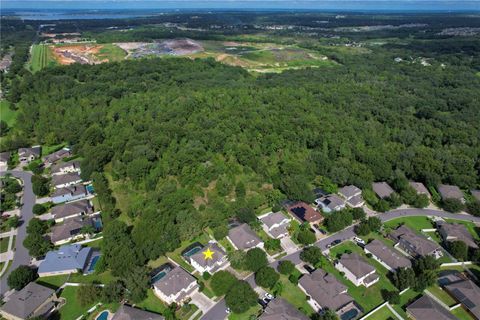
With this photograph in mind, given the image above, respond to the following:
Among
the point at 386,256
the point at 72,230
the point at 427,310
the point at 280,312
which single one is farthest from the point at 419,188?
the point at 72,230

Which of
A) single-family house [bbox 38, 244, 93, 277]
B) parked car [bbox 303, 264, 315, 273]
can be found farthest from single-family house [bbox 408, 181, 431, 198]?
single-family house [bbox 38, 244, 93, 277]

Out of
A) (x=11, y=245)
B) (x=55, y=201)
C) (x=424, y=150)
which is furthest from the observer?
(x=424, y=150)

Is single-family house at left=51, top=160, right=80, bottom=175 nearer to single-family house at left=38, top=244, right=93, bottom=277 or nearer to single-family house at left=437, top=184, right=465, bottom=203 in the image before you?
A: single-family house at left=38, top=244, right=93, bottom=277

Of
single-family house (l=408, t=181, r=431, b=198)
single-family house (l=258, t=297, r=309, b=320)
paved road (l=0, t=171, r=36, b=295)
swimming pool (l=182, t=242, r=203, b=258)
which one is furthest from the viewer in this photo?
single-family house (l=408, t=181, r=431, b=198)

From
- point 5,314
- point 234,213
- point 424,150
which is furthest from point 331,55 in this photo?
point 5,314

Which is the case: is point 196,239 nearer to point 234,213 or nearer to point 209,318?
point 234,213

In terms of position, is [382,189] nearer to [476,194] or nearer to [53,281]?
[476,194]
